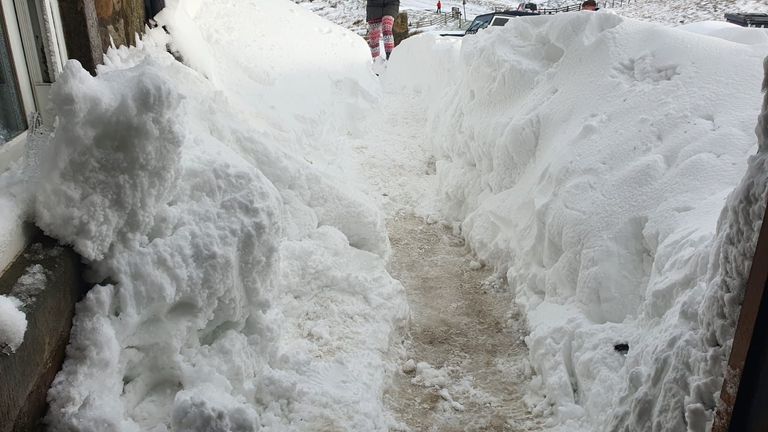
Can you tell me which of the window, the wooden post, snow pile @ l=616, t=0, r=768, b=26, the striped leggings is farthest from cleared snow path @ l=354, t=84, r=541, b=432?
snow pile @ l=616, t=0, r=768, b=26

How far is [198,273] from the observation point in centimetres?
262

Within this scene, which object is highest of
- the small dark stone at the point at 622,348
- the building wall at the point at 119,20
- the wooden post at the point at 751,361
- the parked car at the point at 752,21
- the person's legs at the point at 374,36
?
the building wall at the point at 119,20

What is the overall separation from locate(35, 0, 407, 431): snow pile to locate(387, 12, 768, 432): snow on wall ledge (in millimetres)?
1039

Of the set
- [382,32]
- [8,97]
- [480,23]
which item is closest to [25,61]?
[8,97]

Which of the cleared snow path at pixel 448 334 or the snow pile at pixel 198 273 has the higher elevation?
the snow pile at pixel 198 273

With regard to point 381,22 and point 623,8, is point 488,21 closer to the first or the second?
point 381,22

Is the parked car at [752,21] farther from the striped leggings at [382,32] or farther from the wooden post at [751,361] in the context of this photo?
the wooden post at [751,361]

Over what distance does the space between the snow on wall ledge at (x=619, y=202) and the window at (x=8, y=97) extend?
2757 millimetres

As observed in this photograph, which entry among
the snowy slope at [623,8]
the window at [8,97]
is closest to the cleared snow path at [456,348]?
the window at [8,97]

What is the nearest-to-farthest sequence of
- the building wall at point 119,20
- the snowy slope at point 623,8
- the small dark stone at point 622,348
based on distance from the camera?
the small dark stone at point 622,348 → the building wall at point 119,20 → the snowy slope at point 623,8

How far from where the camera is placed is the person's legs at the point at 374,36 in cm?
1381

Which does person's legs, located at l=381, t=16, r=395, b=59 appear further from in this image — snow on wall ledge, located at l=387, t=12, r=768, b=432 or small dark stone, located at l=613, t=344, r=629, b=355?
small dark stone, located at l=613, t=344, r=629, b=355

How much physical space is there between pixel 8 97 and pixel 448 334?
2.87 metres

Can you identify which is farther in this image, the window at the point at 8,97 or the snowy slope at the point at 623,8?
the snowy slope at the point at 623,8
